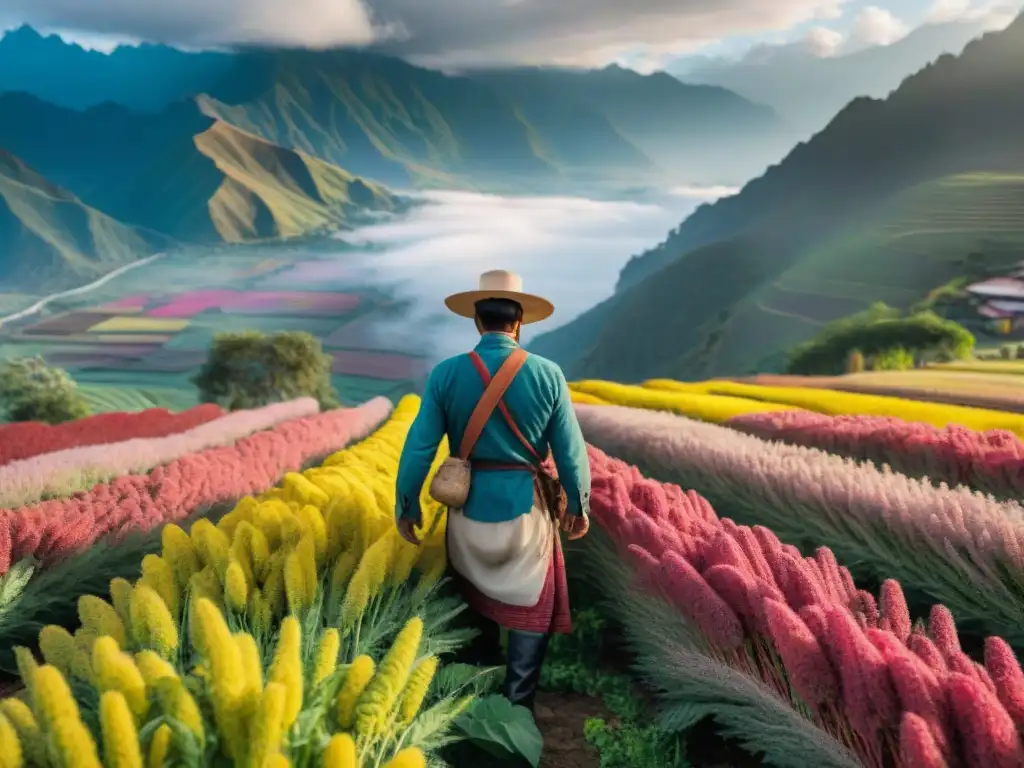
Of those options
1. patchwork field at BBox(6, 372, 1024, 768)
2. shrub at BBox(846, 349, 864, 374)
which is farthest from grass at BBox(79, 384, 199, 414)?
patchwork field at BBox(6, 372, 1024, 768)

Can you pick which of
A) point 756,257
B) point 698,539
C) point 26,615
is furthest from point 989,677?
point 756,257

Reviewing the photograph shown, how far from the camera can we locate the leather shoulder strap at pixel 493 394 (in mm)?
1916

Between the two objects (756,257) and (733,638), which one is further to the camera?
(756,257)

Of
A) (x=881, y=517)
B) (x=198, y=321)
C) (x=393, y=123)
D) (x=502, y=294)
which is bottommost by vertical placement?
(x=881, y=517)

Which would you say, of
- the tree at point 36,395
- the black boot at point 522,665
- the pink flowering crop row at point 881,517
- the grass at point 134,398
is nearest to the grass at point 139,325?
the grass at point 134,398

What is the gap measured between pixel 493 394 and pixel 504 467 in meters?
0.20

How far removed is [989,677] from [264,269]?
18.7m

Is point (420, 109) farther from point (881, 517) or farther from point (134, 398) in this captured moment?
point (881, 517)

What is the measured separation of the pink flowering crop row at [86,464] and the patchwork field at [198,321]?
1197cm

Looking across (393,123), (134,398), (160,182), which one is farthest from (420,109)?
(134,398)

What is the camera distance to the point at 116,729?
35.9 inches

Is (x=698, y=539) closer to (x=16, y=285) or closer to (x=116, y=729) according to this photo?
(x=116, y=729)

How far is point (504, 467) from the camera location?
6.45ft

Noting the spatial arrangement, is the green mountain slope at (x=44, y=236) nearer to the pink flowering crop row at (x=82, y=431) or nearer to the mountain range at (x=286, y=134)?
the mountain range at (x=286, y=134)
